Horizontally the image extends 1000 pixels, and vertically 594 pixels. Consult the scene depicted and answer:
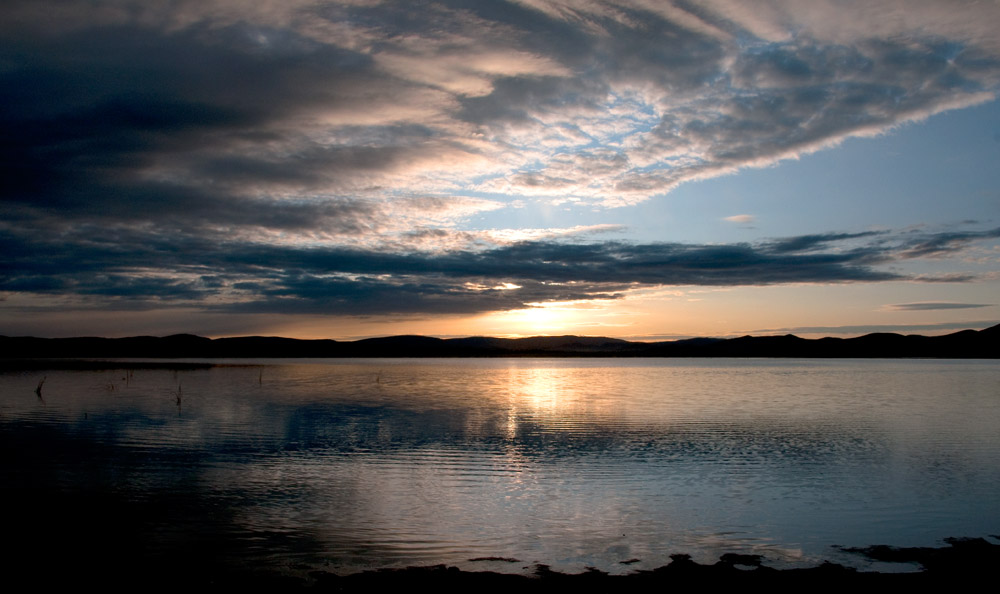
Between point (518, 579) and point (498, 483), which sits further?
point (498, 483)

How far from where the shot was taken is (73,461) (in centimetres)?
2072

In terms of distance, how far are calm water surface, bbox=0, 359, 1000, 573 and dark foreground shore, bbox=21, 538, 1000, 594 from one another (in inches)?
28.5

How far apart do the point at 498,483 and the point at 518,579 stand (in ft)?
26.0

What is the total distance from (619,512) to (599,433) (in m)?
14.0

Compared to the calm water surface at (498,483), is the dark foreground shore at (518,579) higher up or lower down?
higher up

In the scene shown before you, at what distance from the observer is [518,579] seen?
33.2 ft

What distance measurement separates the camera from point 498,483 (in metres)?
18.0

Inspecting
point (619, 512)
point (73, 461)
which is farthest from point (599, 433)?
point (73, 461)

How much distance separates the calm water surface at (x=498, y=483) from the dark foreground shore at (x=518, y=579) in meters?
0.72

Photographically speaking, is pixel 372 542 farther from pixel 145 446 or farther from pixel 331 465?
pixel 145 446

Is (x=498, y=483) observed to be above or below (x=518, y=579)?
below

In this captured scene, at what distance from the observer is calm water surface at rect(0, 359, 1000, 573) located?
12.4 metres

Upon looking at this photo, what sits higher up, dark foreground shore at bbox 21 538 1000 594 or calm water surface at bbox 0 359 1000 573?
dark foreground shore at bbox 21 538 1000 594

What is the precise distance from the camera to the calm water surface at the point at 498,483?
40.7ft
